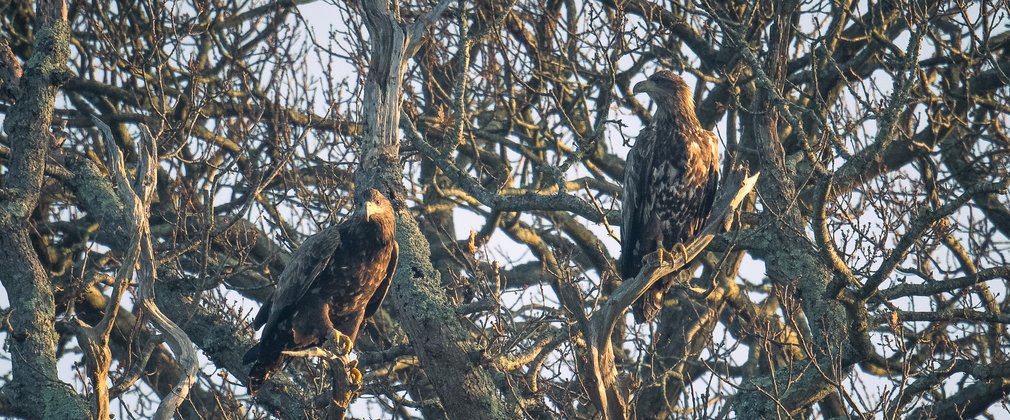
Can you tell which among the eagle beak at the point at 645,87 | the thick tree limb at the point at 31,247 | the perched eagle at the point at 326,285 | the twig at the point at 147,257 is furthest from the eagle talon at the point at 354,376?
the eagle beak at the point at 645,87

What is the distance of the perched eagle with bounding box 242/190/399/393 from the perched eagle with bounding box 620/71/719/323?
1.58 meters

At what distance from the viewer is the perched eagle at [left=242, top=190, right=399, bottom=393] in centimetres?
679

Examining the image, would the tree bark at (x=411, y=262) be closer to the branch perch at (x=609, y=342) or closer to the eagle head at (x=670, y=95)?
the branch perch at (x=609, y=342)

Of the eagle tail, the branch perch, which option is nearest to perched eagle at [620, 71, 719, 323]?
the branch perch

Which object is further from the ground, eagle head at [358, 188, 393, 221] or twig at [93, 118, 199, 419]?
eagle head at [358, 188, 393, 221]

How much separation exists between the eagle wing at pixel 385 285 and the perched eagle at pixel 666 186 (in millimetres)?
1474

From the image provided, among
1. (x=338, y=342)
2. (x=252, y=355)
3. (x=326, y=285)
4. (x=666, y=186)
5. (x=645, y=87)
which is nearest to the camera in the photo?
(x=338, y=342)

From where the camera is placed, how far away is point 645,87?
7.93m

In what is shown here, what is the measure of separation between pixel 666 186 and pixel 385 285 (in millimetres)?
1928

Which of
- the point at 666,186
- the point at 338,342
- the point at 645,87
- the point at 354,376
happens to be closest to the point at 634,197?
the point at 666,186

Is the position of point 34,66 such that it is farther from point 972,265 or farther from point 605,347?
point 972,265

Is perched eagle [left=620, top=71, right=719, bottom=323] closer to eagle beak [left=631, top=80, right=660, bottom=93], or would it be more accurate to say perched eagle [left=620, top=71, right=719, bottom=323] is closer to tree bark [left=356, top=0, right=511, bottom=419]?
eagle beak [left=631, top=80, right=660, bottom=93]

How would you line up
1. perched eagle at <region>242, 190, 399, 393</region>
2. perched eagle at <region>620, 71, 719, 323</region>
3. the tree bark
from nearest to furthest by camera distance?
the tree bark → perched eagle at <region>242, 190, 399, 393</region> → perched eagle at <region>620, 71, 719, 323</region>

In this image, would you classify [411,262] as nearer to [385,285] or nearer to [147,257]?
[385,285]
